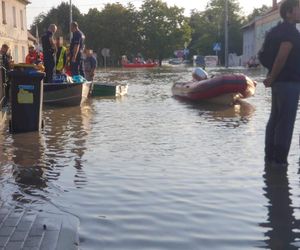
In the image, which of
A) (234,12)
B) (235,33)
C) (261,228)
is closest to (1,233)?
(261,228)

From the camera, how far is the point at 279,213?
18.2 feet

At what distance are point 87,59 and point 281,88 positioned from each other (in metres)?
16.6

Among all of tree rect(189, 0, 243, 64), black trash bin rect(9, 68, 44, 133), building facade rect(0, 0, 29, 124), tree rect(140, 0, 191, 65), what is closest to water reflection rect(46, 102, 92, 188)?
black trash bin rect(9, 68, 44, 133)

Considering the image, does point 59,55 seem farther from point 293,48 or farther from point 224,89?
point 293,48

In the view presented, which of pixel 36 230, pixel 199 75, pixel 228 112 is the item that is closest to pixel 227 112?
pixel 228 112

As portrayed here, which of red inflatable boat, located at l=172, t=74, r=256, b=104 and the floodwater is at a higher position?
red inflatable boat, located at l=172, t=74, r=256, b=104

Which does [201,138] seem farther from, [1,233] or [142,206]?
[1,233]

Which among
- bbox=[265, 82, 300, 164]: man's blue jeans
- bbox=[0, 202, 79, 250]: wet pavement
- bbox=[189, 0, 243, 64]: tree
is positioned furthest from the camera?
bbox=[189, 0, 243, 64]: tree

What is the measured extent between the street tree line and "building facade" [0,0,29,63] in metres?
35.7

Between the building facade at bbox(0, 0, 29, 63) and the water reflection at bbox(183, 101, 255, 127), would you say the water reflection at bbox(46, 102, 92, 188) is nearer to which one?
the water reflection at bbox(183, 101, 255, 127)

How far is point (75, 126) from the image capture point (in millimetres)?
12273

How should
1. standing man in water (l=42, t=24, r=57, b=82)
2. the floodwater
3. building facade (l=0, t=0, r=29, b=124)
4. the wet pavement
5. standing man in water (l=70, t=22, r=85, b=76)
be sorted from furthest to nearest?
1. building facade (l=0, t=0, r=29, b=124)
2. standing man in water (l=70, t=22, r=85, b=76)
3. standing man in water (l=42, t=24, r=57, b=82)
4. the floodwater
5. the wet pavement

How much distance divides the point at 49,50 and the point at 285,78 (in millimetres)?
10686

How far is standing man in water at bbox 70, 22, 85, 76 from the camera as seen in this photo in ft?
58.7
